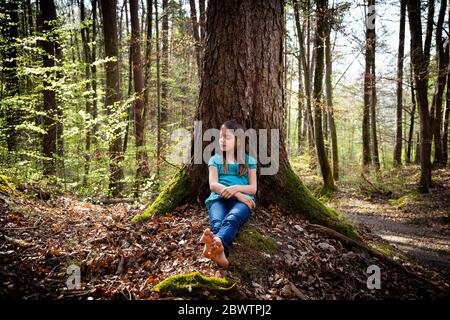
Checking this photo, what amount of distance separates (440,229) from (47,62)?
13.1 meters

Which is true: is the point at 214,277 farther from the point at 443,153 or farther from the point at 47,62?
the point at 443,153

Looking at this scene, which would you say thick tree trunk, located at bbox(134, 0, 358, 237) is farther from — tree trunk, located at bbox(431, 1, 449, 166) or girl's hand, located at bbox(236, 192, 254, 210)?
tree trunk, located at bbox(431, 1, 449, 166)

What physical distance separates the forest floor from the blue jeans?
24 centimetres

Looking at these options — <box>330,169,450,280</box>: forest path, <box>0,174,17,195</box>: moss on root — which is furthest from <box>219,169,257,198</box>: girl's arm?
<box>0,174,17,195</box>: moss on root

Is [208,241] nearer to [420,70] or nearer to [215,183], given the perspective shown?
[215,183]

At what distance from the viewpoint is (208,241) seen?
3020mm

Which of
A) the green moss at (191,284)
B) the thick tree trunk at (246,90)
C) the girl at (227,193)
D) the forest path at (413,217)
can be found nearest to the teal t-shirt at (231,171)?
the girl at (227,193)

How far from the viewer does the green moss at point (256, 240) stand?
3646 millimetres

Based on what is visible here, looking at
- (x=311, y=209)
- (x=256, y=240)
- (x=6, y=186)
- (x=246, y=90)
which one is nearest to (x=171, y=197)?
(x=256, y=240)

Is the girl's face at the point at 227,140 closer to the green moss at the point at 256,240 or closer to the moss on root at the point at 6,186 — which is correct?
the green moss at the point at 256,240

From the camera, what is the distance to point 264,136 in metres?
4.76

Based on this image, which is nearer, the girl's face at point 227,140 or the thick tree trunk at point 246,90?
the girl's face at point 227,140

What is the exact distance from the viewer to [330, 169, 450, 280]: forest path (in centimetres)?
616

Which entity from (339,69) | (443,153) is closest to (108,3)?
(443,153)
